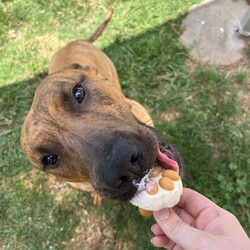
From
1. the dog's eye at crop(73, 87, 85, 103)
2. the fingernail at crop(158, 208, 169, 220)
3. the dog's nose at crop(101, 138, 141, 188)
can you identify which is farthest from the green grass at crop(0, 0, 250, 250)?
the dog's nose at crop(101, 138, 141, 188)

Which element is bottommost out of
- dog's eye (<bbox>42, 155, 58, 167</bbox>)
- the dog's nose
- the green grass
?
the green grass

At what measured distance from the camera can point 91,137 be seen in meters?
2.93

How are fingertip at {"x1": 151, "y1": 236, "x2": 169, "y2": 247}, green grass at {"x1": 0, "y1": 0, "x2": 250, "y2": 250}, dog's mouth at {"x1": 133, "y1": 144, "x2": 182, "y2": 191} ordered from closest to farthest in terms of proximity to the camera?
1. dog's mouth at {"x1": 133, "y1": 144, "x2": 182, "y2": 191}
2. fingertip at {"x1": 151, "y1": 236, "x2": 169, "y2": 247}
3. green grass at {"x1": 0, "y1": 0, "x2": 250, "y2": 250}

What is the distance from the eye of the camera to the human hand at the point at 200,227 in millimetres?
2447

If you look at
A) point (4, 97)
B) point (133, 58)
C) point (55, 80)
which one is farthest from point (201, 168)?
point (4, 97)

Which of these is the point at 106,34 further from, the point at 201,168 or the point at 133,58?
the point at 201,168

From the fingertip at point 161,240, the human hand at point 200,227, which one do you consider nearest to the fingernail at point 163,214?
the human hand at point 200,227

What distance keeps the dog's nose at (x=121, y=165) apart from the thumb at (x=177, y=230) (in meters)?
0.36

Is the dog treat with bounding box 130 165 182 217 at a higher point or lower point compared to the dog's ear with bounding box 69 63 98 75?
higher

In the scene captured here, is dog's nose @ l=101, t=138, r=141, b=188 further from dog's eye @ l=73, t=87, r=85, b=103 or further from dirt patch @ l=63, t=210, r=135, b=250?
dirt patch @ l=63, t=210, r=135, b=250

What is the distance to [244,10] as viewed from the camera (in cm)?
557

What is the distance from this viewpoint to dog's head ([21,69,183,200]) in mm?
2613

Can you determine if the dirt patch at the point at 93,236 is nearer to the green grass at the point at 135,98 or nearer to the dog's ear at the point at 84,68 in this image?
the green grass at the point at 135,98

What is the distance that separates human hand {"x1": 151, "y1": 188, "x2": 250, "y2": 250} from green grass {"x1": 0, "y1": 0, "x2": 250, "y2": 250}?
177cm
